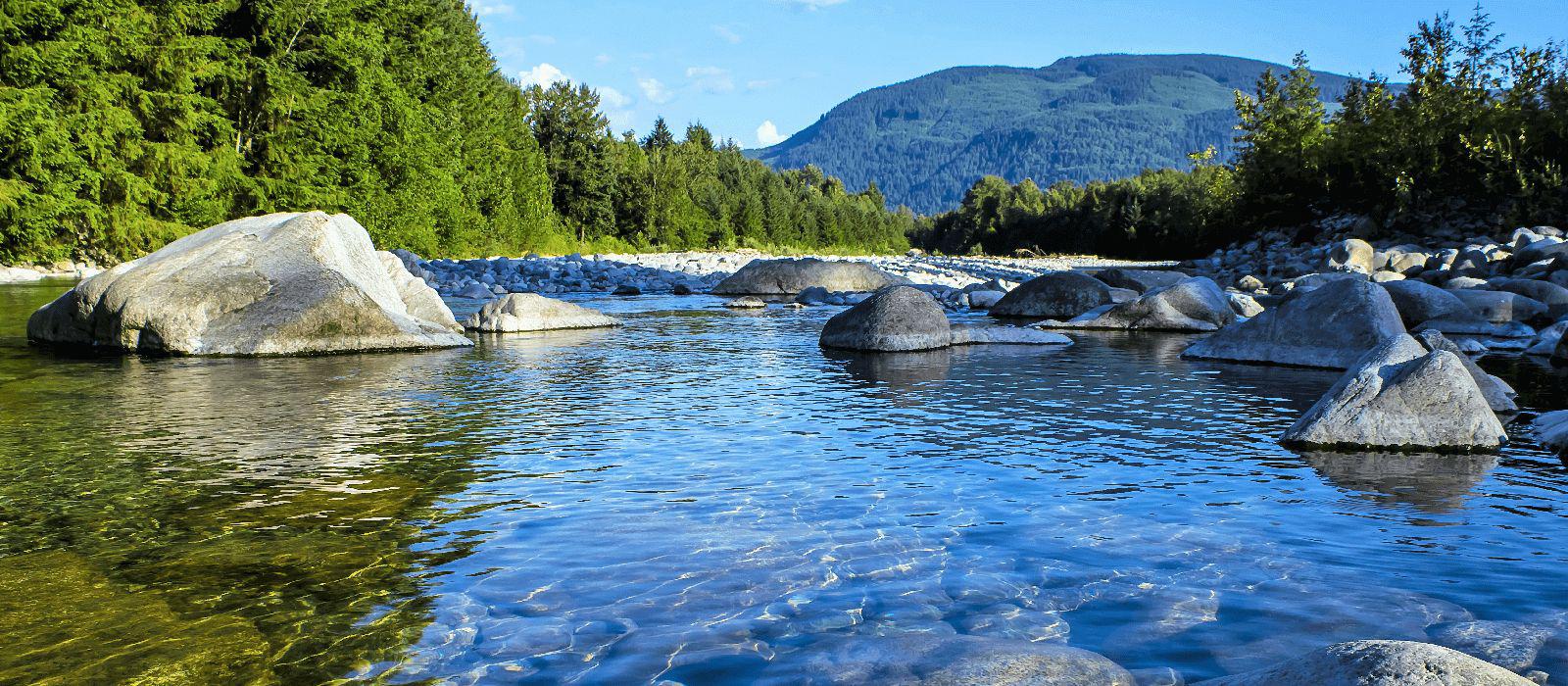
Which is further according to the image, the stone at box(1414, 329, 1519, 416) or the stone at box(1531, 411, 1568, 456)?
the stone at box(1414, 329, 1519, 416)

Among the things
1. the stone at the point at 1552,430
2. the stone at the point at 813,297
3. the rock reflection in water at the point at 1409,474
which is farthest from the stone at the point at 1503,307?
the stone at the point at 813,297

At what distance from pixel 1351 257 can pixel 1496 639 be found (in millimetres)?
22552

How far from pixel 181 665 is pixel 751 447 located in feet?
12.8

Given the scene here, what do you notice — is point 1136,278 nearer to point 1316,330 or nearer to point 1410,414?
point 1316,330

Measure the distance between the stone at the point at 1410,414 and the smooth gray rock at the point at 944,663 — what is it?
178 inches

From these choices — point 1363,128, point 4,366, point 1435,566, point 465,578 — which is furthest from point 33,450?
point 1363,128

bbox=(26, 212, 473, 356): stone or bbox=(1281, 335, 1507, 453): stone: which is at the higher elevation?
bbox=(26, 212, 473, 356): stone

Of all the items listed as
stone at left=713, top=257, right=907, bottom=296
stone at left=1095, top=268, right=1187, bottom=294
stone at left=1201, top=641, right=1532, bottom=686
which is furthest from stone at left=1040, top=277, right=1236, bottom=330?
stone at left=1201, top=641, right=1532, bottom=686

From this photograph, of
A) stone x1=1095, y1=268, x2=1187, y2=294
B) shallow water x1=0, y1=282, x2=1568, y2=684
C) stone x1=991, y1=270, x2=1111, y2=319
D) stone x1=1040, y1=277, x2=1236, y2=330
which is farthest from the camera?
stone x1=1095, y1=268, x2=1187, y2=294

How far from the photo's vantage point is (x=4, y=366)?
10445 millimetres

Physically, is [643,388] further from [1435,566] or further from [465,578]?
[1435,566]

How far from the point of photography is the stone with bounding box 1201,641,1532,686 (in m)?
2.22

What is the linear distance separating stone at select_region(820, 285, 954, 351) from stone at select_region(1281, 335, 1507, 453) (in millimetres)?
6679

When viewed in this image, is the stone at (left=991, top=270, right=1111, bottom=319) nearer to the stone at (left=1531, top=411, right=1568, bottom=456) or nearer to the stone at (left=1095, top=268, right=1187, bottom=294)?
the stone at (left=1095, top=268, right=1187, bottom=294)
